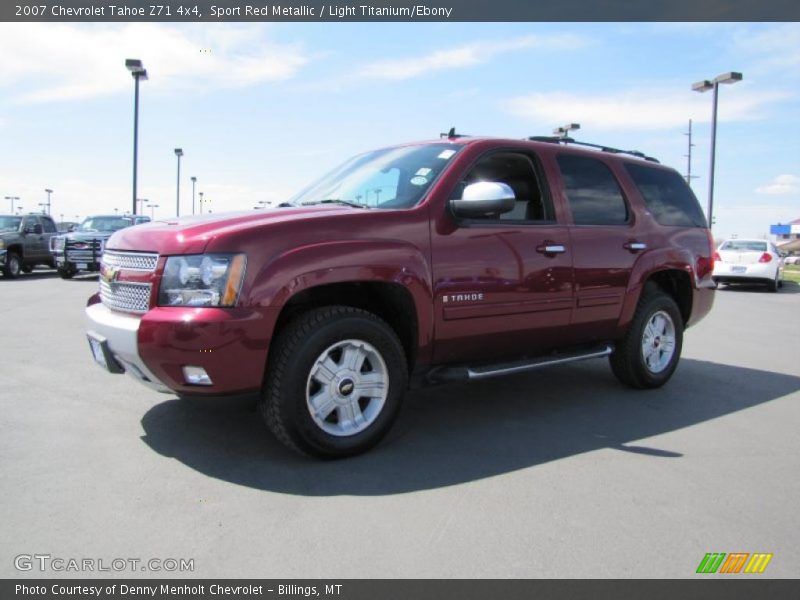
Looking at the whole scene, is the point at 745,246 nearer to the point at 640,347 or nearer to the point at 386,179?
the point at 640,347

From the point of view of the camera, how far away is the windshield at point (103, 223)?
738 inches

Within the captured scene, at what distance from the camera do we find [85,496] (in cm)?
320

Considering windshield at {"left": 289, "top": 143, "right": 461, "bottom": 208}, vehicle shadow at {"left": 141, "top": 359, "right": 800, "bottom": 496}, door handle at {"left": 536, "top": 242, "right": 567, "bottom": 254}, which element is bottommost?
vehicle shadow at {"left": 141, "top": 359, "right": 800, "bottom": 496}

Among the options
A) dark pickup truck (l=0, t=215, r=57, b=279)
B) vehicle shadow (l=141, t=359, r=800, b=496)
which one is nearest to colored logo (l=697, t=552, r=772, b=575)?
vehicle shadow (l=141, t=359, r=800, b=496)

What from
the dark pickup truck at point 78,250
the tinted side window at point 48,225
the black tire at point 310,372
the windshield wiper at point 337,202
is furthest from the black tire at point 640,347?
the tinted side window at point 48,225

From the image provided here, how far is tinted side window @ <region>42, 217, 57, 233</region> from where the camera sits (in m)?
20.3

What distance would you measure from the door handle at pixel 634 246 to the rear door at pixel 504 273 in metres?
0.76

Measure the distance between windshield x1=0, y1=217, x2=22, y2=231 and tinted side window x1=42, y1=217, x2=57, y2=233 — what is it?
103 centimetres

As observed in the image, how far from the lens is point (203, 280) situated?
338 cm

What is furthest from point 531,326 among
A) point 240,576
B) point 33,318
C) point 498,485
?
point 33,318

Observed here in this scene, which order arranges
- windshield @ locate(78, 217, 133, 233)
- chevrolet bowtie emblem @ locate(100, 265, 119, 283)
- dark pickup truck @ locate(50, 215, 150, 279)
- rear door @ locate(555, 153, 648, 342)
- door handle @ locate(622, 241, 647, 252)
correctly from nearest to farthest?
1. chevrolet bowtie emblem @ locate(100, 265, 119, 283)
2. rear door @ locate(555, 153, 648, 342)
3. door handle @ locate(622, 241, 647, 252)
4. dark pickup truck @ locate(50, 215, 150, 279)
5. windshield @ locate(78, 217, 133, 233)

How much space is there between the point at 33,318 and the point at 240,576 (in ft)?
26.6

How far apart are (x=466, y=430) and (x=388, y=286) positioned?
3.85 feet

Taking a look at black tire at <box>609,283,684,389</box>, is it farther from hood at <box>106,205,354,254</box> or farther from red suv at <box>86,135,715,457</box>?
hood at <box>106,205,354,254</box>
